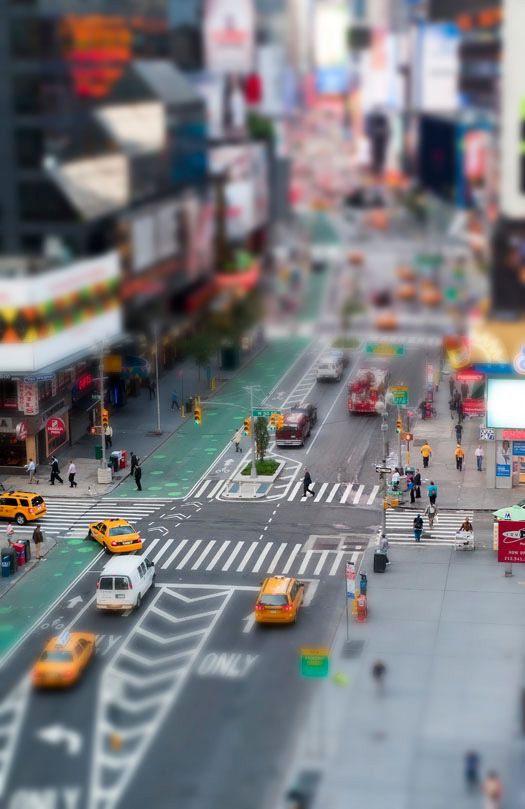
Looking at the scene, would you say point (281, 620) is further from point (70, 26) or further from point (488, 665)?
point (70, 26)

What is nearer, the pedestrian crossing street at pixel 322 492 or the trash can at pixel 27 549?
the trash can at pixel 27 549

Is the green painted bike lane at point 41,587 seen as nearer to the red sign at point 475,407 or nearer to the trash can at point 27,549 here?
the trash can at point 27,549

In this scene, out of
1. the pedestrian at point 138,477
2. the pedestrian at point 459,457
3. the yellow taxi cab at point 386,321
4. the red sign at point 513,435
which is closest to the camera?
the yellow taxi cab at point 386,321

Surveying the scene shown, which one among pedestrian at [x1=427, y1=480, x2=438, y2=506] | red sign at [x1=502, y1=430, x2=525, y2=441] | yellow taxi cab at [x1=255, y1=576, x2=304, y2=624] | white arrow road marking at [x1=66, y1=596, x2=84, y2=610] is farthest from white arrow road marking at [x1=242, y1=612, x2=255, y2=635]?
red sign at [x1=502, y1=430, x2=525, y2=441]

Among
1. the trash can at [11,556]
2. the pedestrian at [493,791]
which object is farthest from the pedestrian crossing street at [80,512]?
the pedestrian at [493,791]

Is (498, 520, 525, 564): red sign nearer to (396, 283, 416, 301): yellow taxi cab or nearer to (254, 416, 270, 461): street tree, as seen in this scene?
(254, 416, 270, 461): street tree

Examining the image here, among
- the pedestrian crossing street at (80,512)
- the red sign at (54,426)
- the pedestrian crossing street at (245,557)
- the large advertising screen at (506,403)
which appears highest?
the large advertising screen at (506,403)
